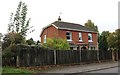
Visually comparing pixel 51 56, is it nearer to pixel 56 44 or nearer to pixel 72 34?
pixel 56 44

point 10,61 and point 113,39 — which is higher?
point 113,39

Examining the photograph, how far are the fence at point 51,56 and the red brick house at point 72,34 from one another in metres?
9.73

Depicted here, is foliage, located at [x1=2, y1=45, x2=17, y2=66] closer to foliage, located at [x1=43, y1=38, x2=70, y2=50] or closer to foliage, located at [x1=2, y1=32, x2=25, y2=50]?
foliage, located at [x1=2, y1=32, x2=25, y2=50]

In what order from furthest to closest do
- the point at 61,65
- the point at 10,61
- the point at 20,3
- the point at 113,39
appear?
1. the point at 113,39
2. the point at 20,3
3. the point at 61,65
4. the point at 10,61

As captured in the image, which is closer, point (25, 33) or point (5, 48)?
point (5, 48)

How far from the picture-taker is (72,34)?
41.8m

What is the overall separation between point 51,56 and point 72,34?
58.6ft

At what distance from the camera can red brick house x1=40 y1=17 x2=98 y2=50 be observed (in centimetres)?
4044

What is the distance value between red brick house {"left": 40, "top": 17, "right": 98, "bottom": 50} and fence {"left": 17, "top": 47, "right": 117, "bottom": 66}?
31.9 ft

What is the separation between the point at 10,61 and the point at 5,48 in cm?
114

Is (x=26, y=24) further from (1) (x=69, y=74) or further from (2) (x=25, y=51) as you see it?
(1) (x=69, y=74)

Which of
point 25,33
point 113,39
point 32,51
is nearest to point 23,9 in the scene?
point 25,33

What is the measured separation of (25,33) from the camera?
2644 cm

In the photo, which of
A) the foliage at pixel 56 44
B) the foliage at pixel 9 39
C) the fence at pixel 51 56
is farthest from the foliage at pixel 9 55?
the foliage at pixel 56 44
